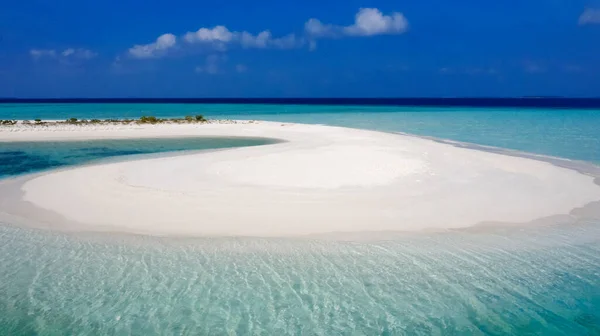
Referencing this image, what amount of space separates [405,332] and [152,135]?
2740 cm

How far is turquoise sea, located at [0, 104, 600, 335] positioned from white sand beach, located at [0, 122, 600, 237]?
807 millimetres

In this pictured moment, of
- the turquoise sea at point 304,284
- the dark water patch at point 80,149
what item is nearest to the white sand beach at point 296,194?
the turquoise sea at point 304,284

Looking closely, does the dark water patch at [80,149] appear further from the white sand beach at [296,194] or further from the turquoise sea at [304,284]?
the turquoise sea at [304,284]

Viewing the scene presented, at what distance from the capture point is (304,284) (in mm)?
6832

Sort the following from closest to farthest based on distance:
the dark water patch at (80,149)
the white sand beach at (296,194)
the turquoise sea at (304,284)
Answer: the turquoise sea at (304,284) < the white sand beach at (296,194) < the dark water patch at (80,149)

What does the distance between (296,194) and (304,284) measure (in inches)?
194

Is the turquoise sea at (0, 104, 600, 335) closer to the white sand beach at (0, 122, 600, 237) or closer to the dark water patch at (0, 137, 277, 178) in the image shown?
the white sand beach at (0, 122, 600, 237)

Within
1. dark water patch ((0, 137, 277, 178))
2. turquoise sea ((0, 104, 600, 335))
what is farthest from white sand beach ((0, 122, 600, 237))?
dark water patch ((0, 137, 277, 178))

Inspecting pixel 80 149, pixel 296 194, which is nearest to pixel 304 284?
pixel 296 194

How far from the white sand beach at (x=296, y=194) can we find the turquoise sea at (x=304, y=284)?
0.81 meters

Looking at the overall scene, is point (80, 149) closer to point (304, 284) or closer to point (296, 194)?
point (296, 194)

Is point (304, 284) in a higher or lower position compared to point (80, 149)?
higher

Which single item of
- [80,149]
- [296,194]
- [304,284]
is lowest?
[80,149]

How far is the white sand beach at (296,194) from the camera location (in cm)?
958
